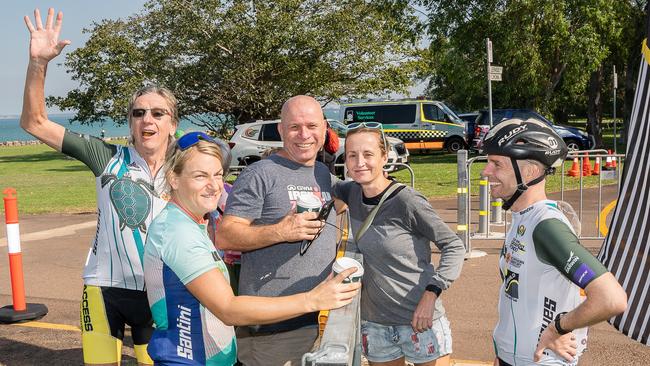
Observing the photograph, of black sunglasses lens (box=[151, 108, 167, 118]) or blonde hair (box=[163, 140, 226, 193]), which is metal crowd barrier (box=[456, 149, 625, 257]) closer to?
black sunglasses lens (box=[151, 108, 167, 118])

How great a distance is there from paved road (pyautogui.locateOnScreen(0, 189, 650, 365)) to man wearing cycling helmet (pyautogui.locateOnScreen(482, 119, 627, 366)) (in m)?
2.70

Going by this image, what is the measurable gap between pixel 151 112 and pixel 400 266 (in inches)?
62.4

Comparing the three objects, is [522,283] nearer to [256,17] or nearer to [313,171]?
[313,171]

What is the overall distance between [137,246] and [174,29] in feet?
105

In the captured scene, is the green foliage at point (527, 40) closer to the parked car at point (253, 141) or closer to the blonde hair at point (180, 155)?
the parked car at point (253, 141)

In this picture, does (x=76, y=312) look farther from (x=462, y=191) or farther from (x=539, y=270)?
(x=539, y=270)

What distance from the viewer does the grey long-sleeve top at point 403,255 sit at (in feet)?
11.2

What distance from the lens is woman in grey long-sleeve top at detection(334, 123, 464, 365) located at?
3.40 metres

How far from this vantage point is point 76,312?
700 cm

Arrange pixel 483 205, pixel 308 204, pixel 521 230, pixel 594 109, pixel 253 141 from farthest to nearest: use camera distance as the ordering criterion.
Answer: pixel 594 109 → pixel 253 141 → pixel 483 205 → pixel 308 204 → pixel 521 230

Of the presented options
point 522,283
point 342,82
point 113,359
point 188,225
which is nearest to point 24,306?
point 113,359

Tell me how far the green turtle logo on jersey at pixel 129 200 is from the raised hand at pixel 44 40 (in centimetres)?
71

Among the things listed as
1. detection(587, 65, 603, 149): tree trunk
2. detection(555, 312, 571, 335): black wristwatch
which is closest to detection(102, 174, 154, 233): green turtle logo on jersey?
detection(555, 312, 571, 335): black wristwatch

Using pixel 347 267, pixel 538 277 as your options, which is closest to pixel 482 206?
pixel 538 277
